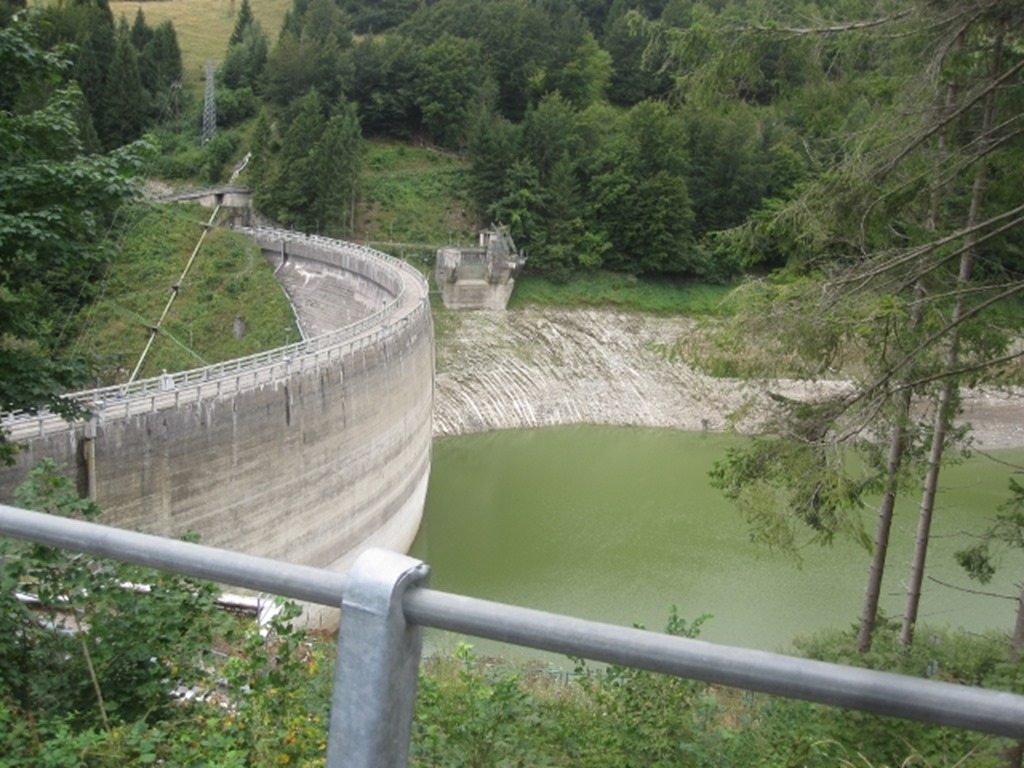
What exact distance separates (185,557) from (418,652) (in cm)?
56

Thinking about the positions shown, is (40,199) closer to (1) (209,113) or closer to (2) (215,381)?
(2) (215,381)

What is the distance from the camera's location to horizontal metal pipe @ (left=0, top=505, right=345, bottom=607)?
1.89 m

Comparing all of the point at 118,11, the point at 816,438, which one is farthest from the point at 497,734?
the point at 118,11

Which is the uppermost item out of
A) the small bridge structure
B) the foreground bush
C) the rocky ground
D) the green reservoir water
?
the small bridge structure

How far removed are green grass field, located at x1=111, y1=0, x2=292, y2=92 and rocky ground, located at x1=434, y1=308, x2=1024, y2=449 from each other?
31.4 meters

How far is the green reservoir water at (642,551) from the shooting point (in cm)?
1902

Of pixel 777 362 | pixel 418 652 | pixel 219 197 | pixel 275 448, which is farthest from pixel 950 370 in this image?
pixel 219 197

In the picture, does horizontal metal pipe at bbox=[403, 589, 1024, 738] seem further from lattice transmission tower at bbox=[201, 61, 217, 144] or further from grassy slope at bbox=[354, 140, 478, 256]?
lattice transmission tower at bbox=[201, 61, 217, 144]

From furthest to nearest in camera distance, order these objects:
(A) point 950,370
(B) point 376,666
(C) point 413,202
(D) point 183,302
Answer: (C) point 413,202 < (D) point 183,302 < (A) point 950,370 < (B) point 376,666

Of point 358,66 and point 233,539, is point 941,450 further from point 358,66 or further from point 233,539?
point 358,66

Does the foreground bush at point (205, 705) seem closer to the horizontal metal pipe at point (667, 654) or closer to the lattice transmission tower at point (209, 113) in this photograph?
the horizontal metal pipe at point (667, 654)

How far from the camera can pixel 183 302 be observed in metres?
31.7

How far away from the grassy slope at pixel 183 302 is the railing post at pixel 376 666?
2773 centimetres

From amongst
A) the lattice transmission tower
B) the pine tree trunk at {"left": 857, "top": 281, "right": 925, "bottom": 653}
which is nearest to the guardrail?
the pine tree trunk at {"left": 857, "top": 281, "right": 925, "bottom": 653}
